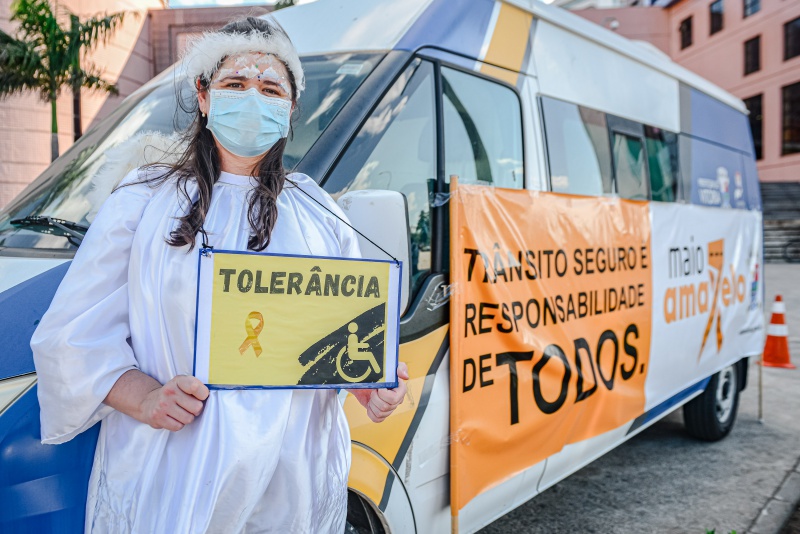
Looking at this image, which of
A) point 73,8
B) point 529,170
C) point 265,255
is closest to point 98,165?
point 265,255

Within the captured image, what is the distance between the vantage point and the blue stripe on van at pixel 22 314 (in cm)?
160

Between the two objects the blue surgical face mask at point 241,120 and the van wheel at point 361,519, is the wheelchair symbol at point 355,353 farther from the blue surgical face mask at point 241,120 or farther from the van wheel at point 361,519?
the van wheel at point 361,519

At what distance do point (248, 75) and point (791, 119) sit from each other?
107 ft

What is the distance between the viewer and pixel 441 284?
8.25ft

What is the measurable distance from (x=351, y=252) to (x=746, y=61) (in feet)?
113

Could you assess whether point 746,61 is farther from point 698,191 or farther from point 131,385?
point 131,385

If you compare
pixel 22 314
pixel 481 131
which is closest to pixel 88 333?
pixel 22 314

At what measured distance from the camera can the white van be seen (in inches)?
69.4

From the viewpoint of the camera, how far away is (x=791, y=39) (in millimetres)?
28531

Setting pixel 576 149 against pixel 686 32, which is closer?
pixel 576 149

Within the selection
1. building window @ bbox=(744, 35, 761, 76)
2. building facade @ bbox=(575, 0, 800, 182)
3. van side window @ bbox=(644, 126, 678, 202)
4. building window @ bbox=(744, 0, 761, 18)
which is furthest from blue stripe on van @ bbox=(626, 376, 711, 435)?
building window @ bbox=(744, 0, 761, 18)

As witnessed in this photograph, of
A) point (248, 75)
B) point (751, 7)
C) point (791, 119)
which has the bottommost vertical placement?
point (248, 75)

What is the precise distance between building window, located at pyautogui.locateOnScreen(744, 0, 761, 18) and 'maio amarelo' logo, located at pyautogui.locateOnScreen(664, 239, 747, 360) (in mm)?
29993

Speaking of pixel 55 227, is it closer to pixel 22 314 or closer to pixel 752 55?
pixel 22 314
